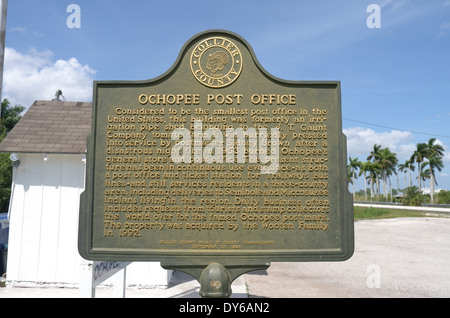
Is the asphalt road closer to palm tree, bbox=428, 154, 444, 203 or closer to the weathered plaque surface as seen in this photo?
the weathered plaque surface

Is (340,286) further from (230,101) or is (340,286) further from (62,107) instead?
(62,107)

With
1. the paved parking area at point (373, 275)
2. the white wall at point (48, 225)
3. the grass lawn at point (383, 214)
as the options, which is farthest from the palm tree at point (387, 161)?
the white wall at point (48, 225)

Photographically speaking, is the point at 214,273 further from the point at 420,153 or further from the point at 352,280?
the point at 420,153

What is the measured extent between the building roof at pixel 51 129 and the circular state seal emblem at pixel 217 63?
223 inches

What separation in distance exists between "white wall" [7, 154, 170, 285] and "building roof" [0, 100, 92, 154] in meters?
0.29

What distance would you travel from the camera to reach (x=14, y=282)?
8.42m

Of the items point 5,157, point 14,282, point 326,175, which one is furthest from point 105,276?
point 5,157

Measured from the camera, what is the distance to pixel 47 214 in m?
8.51

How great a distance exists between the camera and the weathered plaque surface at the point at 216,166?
375 cm

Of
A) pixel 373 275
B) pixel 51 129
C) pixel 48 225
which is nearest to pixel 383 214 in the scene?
pixel 373 275

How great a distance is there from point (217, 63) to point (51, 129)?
7.39m

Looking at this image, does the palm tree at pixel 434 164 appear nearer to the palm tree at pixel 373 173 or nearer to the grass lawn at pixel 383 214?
the palm tree at pixel 373 173

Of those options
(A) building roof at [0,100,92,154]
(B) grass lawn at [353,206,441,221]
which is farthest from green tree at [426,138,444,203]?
(A) building roof at [0,100,92,154]

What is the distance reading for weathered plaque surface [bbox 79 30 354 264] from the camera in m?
3.75
